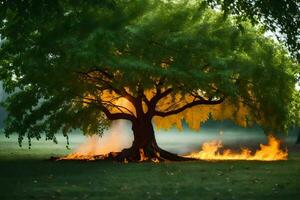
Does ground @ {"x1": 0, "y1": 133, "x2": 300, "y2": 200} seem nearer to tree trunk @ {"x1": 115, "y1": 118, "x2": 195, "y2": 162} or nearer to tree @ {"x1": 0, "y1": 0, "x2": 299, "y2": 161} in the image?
tree @ {"x1": 0, "y1": 0, "x2": 299, "y2": 161}

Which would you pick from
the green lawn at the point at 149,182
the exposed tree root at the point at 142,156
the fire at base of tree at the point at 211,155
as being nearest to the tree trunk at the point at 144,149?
the exposed tree root at the point at 142,156

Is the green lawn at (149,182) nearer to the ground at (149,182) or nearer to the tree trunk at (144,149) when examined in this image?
the ground at (149,182)

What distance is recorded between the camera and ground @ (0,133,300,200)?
54.2 ft

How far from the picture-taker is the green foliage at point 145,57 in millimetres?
28641

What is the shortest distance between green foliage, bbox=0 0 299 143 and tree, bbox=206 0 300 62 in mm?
5266

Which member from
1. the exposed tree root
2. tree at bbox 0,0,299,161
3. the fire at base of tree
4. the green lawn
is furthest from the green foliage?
the green lawn

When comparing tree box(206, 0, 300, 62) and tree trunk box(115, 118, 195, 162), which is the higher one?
tree box(206, 0, 300, 62)

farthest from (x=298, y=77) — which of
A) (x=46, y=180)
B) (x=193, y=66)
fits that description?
(x=46, y=180)

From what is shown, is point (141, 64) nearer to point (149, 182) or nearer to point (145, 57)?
point (145, 57)

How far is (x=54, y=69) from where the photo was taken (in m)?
29.7

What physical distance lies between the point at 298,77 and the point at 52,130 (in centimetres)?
1307

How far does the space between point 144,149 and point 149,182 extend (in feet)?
43.4

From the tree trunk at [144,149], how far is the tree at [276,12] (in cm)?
1137

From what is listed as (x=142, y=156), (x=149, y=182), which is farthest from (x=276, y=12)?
(x=142, y=156)
